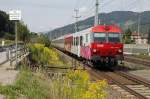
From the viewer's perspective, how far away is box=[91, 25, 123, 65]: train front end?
2905cm

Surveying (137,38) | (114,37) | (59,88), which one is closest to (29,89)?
(59,88)

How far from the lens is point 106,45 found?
29.1 m

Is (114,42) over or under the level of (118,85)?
over

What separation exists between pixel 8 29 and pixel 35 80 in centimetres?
12948

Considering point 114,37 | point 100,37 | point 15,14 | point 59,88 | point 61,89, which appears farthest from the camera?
point 114,37

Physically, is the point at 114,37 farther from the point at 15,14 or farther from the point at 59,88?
the point at 59,88

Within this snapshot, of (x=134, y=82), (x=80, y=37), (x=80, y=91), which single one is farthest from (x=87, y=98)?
(x=80, y=37)

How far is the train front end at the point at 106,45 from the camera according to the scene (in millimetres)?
29047

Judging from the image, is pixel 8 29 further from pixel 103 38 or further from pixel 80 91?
pixel 80 91

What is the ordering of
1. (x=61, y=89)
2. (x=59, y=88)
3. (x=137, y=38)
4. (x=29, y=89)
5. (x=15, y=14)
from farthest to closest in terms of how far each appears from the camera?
(x=137, y=38) < (x=15, y=14) < (x=29, y=89) < (x=59, y=88) < (x=61, y=89)

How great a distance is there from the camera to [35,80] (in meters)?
15.6

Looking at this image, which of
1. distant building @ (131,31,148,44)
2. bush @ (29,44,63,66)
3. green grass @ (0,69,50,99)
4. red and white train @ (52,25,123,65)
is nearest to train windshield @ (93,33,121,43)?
red and white train @ (52,25,123,65)

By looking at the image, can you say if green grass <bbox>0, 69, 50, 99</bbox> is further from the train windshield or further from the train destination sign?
the train windshield

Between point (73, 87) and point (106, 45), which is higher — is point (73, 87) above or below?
below
